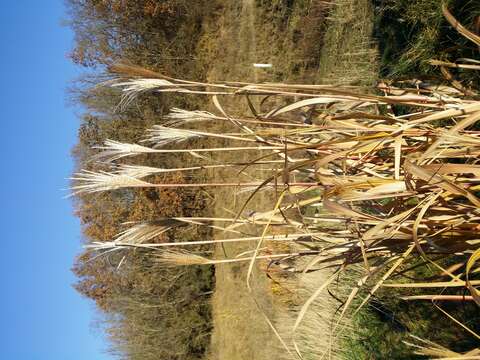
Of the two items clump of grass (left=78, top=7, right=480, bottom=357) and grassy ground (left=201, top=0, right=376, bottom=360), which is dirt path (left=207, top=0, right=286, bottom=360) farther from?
clump of grass (left=78, top=7, right=480, bottom=357)

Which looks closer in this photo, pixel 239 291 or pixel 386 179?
pixel 386 179

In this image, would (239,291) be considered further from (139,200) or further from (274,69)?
(274,69)

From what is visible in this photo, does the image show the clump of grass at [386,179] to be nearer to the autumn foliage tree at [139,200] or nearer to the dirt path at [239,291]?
the dirt path at [239,291]

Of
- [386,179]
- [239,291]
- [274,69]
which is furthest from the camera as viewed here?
[239,291]

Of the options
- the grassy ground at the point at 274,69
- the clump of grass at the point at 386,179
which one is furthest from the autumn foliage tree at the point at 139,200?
the clump of grass at the point at 386,179

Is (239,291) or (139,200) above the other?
(139,200)

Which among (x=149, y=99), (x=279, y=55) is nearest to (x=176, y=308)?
(x=149, y=99)

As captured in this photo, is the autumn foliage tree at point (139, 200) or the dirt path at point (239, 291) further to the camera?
the autumn foliage tree at point (139, 200)

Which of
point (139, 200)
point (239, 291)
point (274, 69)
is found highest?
point (274, 69)

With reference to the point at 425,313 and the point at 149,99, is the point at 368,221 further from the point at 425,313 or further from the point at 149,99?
the point at 149,99

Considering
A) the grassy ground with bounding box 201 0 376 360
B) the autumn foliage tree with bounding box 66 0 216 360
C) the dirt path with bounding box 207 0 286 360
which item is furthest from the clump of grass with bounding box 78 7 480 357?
the autumn foliage tree with bounding box 66 0 216 360

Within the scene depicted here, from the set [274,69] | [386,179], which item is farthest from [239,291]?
[386,179]

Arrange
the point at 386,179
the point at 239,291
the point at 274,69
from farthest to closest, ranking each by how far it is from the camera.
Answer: the point at 239,291
the point at 274,69
the point at 386,179

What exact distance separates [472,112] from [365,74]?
3471mm
